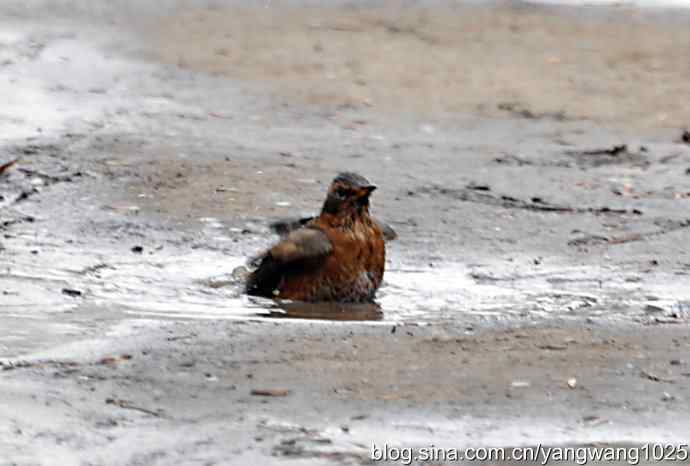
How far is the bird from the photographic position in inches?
302

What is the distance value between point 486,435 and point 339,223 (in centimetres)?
252

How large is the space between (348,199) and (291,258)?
1.30 feet

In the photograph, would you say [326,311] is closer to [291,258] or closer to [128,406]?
[291,258]

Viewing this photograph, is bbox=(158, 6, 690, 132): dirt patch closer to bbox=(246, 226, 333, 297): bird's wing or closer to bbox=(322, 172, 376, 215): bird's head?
bbox=(322, 172, 376, 215): bird's head

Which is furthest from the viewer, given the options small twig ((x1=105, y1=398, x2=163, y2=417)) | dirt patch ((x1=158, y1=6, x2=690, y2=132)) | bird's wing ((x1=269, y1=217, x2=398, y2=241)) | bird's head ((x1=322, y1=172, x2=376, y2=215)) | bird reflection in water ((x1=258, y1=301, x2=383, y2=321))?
dirt patch ((x1=158, y1=6, x2=690, y2=132))

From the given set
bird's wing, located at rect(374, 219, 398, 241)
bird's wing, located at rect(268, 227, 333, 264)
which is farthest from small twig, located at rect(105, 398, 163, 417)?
bird's wing, located at rect(374, 219, 398, 241)

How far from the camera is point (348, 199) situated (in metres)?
7.76

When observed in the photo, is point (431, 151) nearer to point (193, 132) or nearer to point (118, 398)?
point (193, 132)

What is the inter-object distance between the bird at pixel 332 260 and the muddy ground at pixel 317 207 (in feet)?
0.46

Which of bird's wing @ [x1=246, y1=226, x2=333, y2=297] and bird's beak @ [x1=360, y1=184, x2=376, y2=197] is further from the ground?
bird's beak @ [x1=360, y1=184, x2=376, y2=197]

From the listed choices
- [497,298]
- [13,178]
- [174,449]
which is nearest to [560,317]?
[497,298]

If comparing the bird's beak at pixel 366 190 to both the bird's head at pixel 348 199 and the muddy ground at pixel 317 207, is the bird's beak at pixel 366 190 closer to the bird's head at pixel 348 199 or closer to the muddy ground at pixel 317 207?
the bird's head at pixel 348 199

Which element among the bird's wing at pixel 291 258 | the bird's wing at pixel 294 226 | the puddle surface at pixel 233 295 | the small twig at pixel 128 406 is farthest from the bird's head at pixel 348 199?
the small twig at pixel 128 406

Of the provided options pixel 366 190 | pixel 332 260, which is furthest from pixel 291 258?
pixel 366 190
